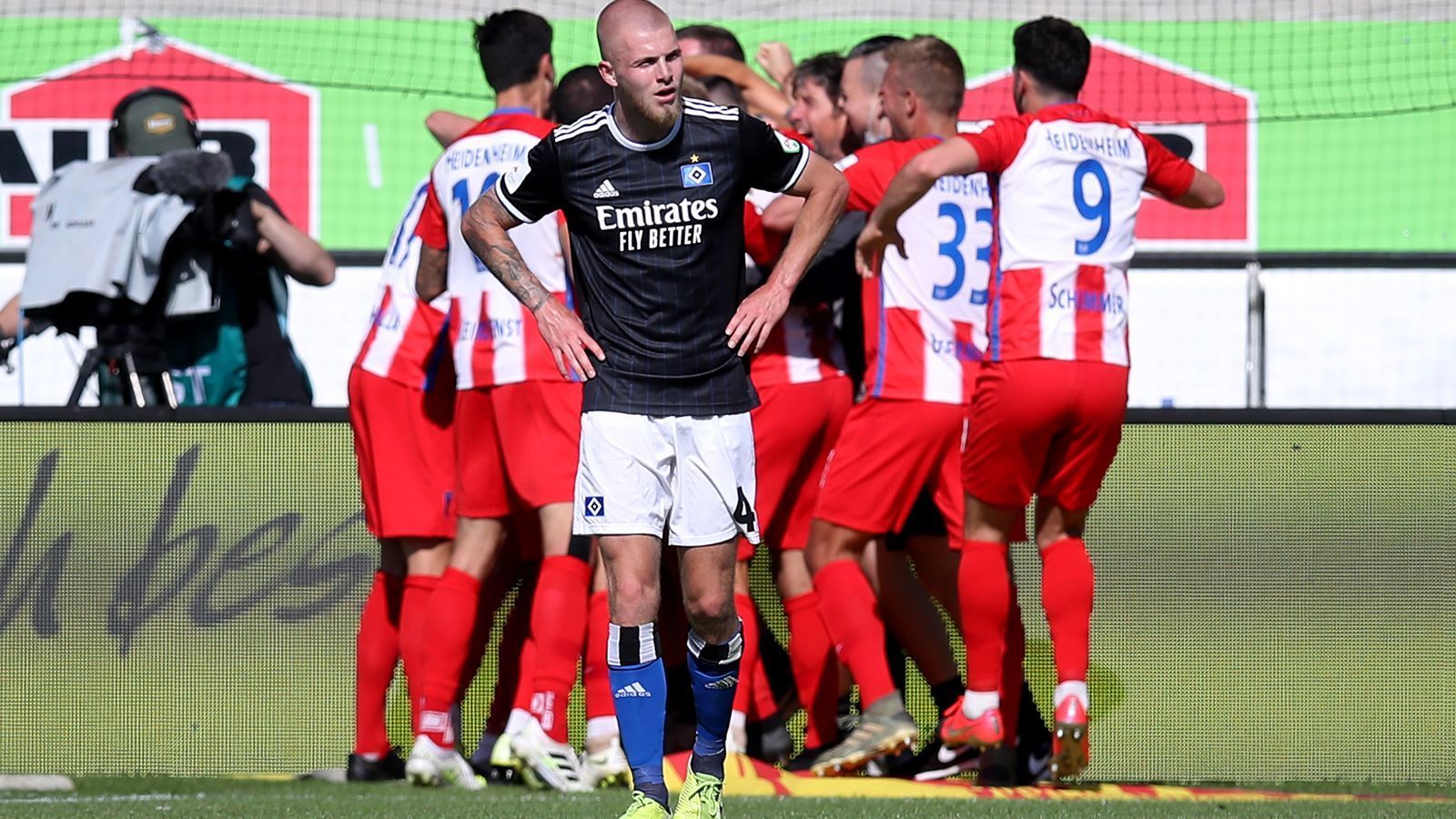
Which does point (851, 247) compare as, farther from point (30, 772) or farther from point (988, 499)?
point (30, 772)

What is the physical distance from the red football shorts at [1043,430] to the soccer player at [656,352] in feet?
4.43

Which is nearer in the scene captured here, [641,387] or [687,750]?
[641,387]

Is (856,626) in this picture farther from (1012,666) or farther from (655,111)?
(655,111)

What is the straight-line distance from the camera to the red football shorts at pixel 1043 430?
545 cm

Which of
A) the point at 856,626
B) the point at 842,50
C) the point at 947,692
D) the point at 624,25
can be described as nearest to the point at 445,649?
the point at 856,626

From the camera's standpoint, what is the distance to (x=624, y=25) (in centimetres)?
413

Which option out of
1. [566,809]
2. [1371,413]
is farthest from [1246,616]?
[566,809]

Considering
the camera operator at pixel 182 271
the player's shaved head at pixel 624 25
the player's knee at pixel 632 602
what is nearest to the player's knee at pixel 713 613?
the player's knee at pixel 632 602

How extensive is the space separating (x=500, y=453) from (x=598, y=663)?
72 centimetres

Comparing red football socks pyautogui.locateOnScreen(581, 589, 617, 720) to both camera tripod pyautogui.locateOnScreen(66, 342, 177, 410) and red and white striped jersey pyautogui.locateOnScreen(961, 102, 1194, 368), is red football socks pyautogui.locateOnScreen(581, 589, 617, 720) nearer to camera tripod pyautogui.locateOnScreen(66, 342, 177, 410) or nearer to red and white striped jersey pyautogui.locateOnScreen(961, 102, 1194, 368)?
red and white striped jersey pyautogui.locateOnScreen(961, 102, 1194, 368)

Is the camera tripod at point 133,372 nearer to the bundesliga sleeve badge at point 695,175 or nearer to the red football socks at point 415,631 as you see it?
the red football socks at point 415,631

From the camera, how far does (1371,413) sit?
6.00m

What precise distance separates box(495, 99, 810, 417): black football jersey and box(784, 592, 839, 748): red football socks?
1735mm

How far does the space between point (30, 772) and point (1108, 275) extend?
12.1ft
